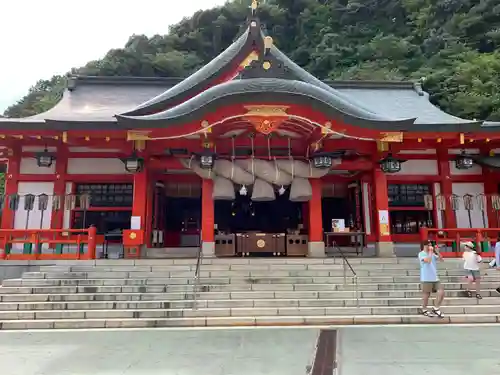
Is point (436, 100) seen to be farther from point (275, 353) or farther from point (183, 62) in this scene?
point (275, 353)

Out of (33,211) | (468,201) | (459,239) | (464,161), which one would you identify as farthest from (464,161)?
(33,211)

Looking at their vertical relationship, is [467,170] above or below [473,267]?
above

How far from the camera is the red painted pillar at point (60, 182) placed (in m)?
11.9

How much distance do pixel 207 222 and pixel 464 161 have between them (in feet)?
27.7

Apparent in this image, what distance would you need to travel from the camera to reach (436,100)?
29359 mm

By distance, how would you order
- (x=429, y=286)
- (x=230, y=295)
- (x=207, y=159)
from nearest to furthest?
(x=429, y=286)
(x=230, y=295)
(x=207, y=159)

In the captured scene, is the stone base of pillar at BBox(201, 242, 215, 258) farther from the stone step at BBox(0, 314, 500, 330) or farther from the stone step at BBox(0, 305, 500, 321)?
the stone step at BBox(0, 314, 500, 330)

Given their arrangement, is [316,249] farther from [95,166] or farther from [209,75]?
[95,166]

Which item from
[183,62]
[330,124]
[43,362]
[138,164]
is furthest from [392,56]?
[43,362]

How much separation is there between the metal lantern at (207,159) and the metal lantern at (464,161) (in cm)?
806

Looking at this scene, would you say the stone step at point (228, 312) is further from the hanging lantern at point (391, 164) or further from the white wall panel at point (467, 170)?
the white wall panel at point (467, 170)

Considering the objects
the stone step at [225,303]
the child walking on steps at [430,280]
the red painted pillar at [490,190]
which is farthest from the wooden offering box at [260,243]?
the red painted pillar at [490,190]

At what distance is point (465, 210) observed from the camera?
13.0 meters

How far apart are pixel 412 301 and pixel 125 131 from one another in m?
8.41
